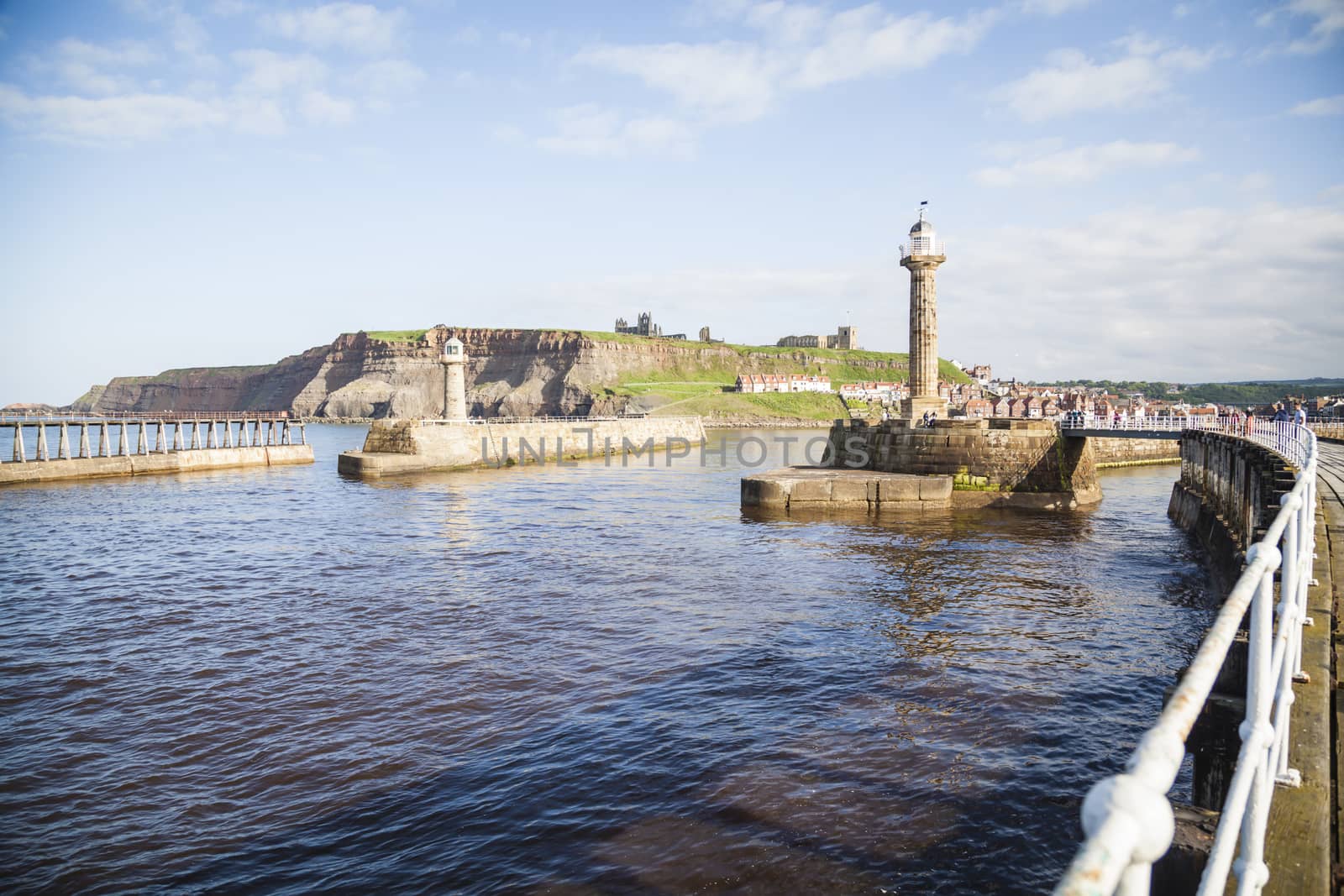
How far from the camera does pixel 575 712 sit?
35.6ft

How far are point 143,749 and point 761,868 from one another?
7823 mm

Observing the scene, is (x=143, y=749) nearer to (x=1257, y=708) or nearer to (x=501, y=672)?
(x=501, y=672)

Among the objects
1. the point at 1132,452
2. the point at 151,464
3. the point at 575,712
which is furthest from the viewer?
the point at 1132,452

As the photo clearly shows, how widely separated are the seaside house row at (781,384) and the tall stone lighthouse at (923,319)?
5042 inches

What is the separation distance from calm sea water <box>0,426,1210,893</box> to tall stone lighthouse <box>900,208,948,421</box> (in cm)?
1666

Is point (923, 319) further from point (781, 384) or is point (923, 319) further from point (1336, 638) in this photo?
point (781, 384)

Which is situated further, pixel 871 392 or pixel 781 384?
pixel 781 384

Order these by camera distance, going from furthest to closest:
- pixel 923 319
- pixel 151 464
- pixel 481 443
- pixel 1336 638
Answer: pixel 481 443, pixel 151 464, pixel 923 319, pixel 1336 638

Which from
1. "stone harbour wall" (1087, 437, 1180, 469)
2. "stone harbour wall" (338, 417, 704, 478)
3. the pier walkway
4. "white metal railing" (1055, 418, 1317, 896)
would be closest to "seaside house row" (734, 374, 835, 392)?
"stone harbour wall" (338, 417, 704, 478)

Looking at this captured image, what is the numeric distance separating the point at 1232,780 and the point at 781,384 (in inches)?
6719

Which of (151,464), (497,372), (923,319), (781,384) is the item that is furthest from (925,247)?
(497,372)

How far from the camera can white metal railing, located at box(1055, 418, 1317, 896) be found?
4.57 ft

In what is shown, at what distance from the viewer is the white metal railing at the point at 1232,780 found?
1.39 meters

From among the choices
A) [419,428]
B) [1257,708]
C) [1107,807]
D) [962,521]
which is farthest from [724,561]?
[419,428]
